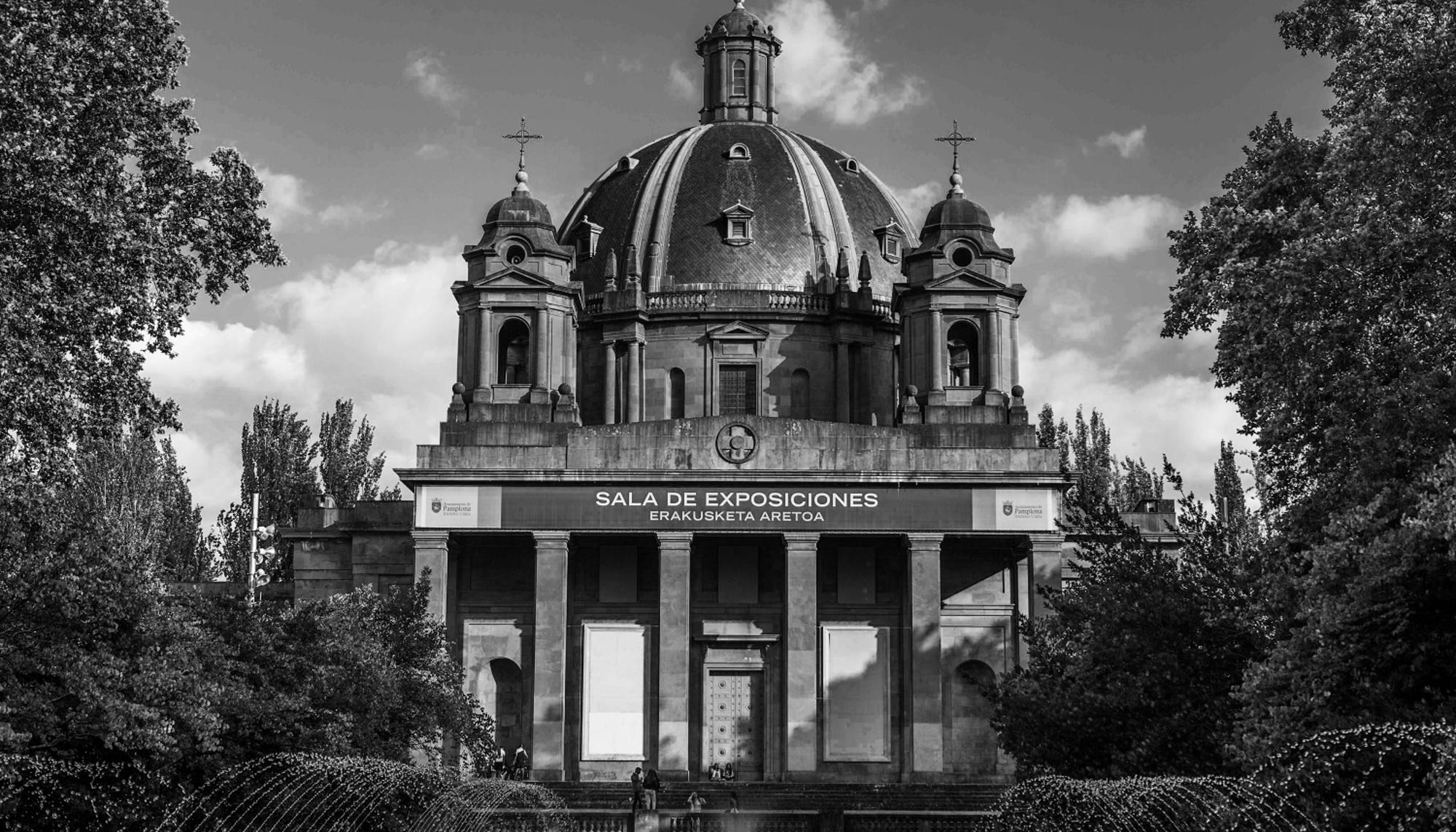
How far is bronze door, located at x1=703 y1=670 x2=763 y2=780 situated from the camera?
6384 cm

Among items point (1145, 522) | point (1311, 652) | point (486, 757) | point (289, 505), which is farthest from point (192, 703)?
point (289, 505)

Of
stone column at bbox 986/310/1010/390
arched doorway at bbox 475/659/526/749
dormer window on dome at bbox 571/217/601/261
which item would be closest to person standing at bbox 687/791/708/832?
arched doorway at bbox 475/659/526/749

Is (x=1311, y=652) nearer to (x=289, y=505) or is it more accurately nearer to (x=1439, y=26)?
(x=1439, y=26)

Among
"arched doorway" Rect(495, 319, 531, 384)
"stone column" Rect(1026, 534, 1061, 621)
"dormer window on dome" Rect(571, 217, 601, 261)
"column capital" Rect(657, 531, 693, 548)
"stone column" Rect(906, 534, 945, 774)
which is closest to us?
"stone column" Rect(906, 534, 945, 774)

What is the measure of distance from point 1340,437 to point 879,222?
50.3 meters

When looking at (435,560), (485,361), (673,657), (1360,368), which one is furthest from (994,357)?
(1360,368)

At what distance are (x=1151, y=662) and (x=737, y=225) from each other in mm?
42097

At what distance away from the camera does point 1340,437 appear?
2777 centimetres

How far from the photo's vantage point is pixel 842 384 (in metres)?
71.9

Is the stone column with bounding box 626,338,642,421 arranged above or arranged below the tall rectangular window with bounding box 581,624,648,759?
above

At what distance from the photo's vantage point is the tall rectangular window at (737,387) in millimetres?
71688

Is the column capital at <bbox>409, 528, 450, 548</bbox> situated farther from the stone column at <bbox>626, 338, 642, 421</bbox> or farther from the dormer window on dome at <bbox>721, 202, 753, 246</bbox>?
the dormer window on dome at <bbox>721, 202, 753, 246</bbox>

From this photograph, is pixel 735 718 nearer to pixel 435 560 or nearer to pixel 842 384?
pixel 435 560

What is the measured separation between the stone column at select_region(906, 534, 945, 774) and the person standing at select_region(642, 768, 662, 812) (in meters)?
7.85
